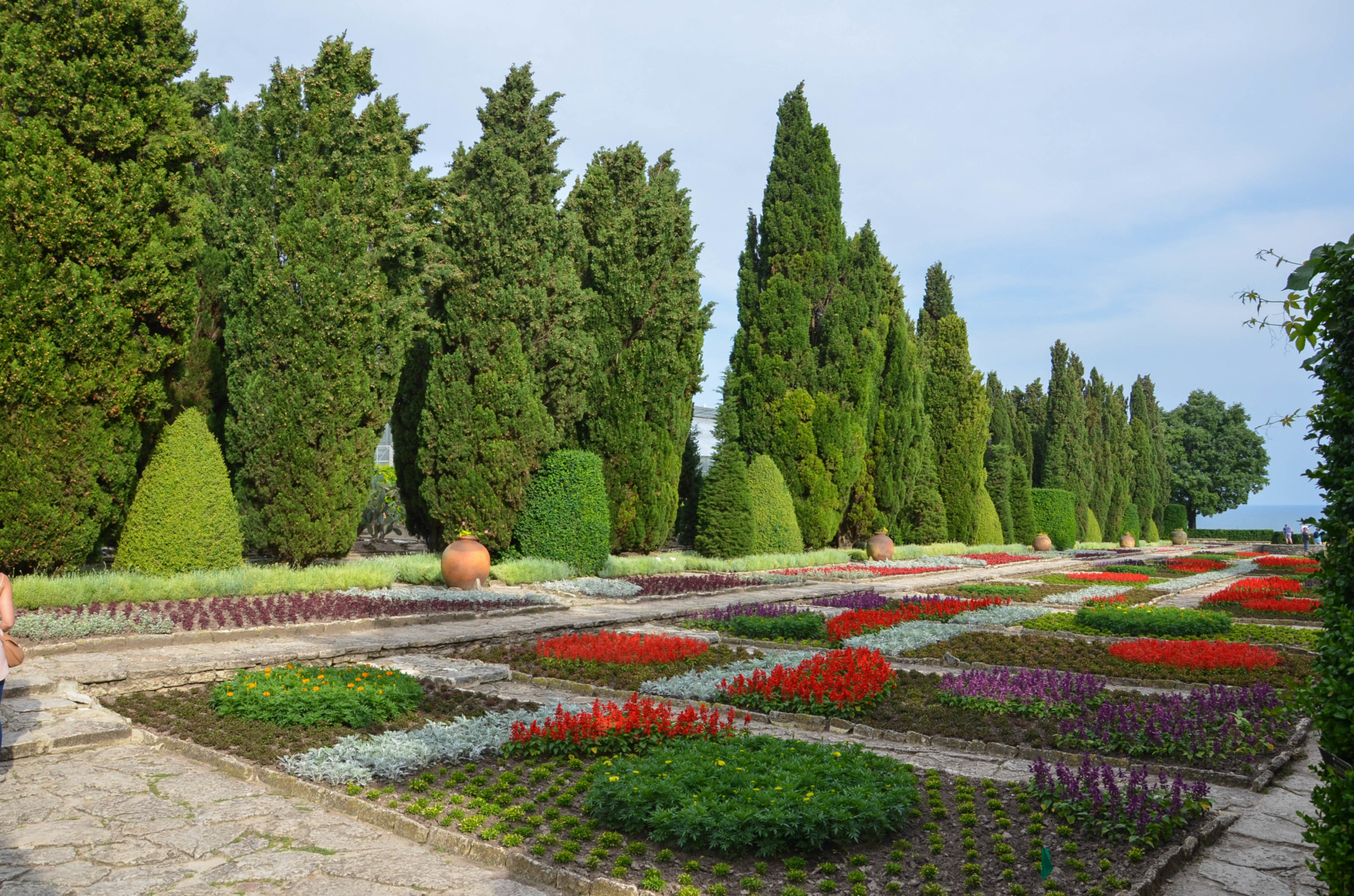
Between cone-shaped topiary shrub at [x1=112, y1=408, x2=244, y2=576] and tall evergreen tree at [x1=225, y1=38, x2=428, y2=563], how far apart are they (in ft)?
2.32

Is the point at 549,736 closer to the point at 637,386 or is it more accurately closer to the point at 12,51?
the point at 12,51

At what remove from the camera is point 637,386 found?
18.8 metres

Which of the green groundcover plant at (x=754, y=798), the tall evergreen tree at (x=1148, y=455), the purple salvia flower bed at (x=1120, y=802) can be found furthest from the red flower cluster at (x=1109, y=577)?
the tall evergreen tree at (x=1148, y=455)

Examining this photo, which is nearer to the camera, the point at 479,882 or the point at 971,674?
the point at 479,882

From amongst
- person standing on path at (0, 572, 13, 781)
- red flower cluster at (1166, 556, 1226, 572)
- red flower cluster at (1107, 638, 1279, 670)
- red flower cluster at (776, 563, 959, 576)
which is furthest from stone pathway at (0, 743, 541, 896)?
red flower cluster at (1166, 556, 1226, 572)

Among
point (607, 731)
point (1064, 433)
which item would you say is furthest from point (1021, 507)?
point (607, 731)

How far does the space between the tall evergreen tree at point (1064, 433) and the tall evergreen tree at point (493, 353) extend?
30.3 m

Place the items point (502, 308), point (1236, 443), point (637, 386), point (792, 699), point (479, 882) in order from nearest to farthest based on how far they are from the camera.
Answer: point (479, 882) → point (792, 699) → point (502, 308) → point (637, 386) → point (1236, 443)

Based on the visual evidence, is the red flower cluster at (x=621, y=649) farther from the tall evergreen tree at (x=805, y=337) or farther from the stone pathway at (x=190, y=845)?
the tall evergreen tree at (x=805, y=337)

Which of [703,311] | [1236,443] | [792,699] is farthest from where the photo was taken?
[1236,443]

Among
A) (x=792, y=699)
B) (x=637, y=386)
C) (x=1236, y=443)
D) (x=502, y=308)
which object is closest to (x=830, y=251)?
(x=637, y=386)

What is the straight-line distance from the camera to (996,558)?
2622 cm

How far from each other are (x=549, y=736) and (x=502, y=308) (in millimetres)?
11608

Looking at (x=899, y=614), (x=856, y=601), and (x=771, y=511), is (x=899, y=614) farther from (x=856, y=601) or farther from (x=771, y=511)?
(x=771, y=511)
